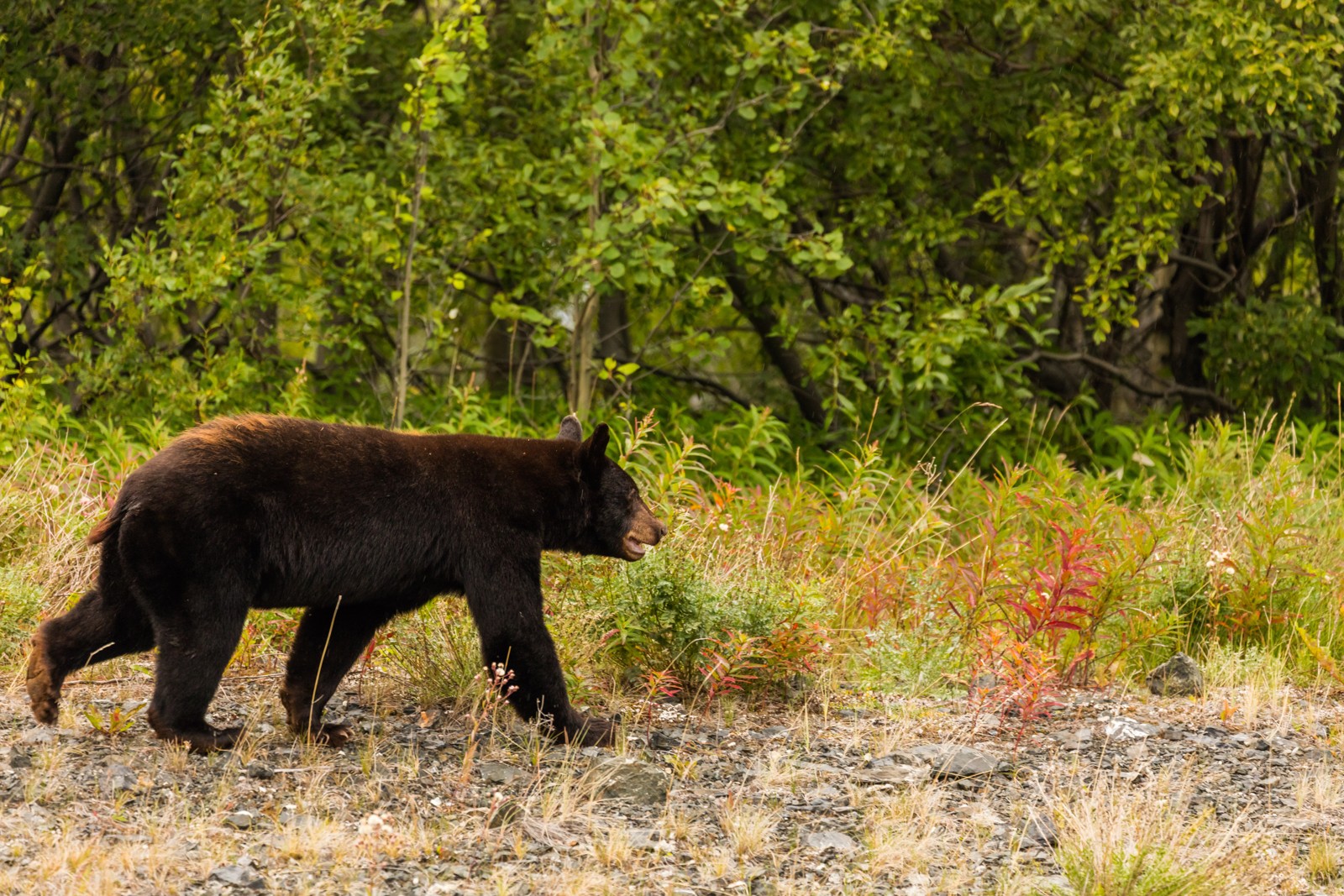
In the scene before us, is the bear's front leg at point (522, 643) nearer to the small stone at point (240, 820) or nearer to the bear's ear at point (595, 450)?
the bear's ear at point (595, 450)

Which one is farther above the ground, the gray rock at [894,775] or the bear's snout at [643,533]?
the bear's snout at [643,533]

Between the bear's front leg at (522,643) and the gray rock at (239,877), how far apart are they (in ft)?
3.92

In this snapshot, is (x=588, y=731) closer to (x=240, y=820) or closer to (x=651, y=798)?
(x=651, y=798)

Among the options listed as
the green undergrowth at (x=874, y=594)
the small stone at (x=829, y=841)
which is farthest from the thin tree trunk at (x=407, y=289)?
the small stone at (x=829, y=841)

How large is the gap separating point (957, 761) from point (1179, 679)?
1553 mm

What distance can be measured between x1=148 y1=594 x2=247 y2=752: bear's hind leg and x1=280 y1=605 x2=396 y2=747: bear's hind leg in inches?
17.3

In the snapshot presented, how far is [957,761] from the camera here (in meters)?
4.95

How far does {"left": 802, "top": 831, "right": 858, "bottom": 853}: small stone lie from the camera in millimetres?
4148

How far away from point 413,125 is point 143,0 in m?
2.10

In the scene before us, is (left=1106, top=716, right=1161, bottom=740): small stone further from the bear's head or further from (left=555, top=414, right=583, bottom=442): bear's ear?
(left=555, top=414, right=583, bottom=442): bear's ear

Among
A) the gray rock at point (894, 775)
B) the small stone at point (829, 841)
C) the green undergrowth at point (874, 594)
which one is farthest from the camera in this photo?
the green undergrowth at point (874, 594)

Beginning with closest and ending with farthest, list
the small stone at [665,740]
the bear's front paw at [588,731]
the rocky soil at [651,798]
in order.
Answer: the rocky soil at [651,798], the bear's front paw at [588,731], the small stone at [665,740]

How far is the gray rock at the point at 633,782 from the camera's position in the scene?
4.49 meters

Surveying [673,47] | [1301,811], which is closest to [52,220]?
[673,47]
